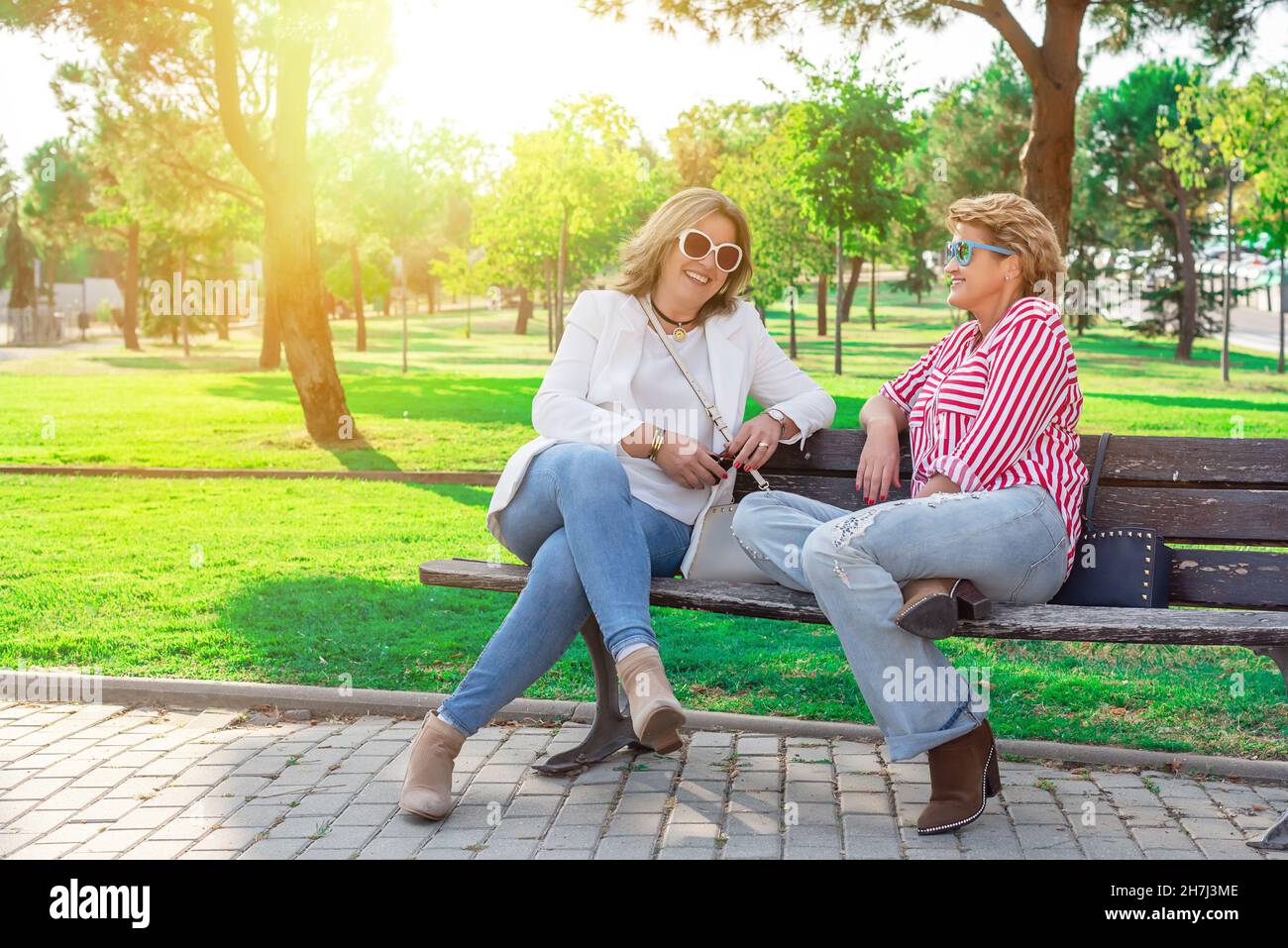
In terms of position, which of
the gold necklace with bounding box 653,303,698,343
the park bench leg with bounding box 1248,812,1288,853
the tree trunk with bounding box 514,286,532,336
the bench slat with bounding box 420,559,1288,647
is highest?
the tree trunk with bounding box 514,286,532,336

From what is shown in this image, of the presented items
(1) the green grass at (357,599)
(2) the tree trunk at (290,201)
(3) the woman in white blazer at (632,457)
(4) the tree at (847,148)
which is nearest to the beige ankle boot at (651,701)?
(3) the woman in white blazer at (632,457)

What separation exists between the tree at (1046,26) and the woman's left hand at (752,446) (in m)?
6.43

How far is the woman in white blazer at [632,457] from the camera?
12.3ft

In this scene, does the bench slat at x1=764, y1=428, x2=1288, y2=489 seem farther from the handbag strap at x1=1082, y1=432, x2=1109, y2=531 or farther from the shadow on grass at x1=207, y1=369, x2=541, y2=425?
the shadow on grass at x1=207, y1=369, x2=541, y2=425

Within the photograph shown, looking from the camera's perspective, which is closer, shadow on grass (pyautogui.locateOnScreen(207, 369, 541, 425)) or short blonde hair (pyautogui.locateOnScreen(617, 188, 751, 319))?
short blonde hair (pyautogui.locateOnScreen(617, 188, 751, 319))

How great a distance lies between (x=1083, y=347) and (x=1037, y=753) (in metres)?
38.8

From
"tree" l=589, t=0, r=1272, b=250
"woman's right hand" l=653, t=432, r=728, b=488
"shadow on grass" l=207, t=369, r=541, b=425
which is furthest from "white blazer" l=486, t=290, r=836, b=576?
"shadow on grass" l=207, t=369, r=541, b=425

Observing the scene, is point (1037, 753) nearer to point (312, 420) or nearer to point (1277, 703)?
point (1277, 703)

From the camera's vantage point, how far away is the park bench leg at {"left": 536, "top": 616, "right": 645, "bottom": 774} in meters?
4.31

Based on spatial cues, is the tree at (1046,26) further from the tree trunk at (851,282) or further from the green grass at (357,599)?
the tree trunk at (851,282)

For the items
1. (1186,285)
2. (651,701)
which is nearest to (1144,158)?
(1186,285)

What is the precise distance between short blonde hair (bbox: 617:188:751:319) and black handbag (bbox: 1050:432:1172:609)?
1372 millimetres

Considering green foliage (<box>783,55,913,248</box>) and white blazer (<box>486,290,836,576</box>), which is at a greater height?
green foliage (<box>783,55,913,248</box>)

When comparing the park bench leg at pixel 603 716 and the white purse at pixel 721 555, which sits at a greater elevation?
the white purse at pixel 721 555
